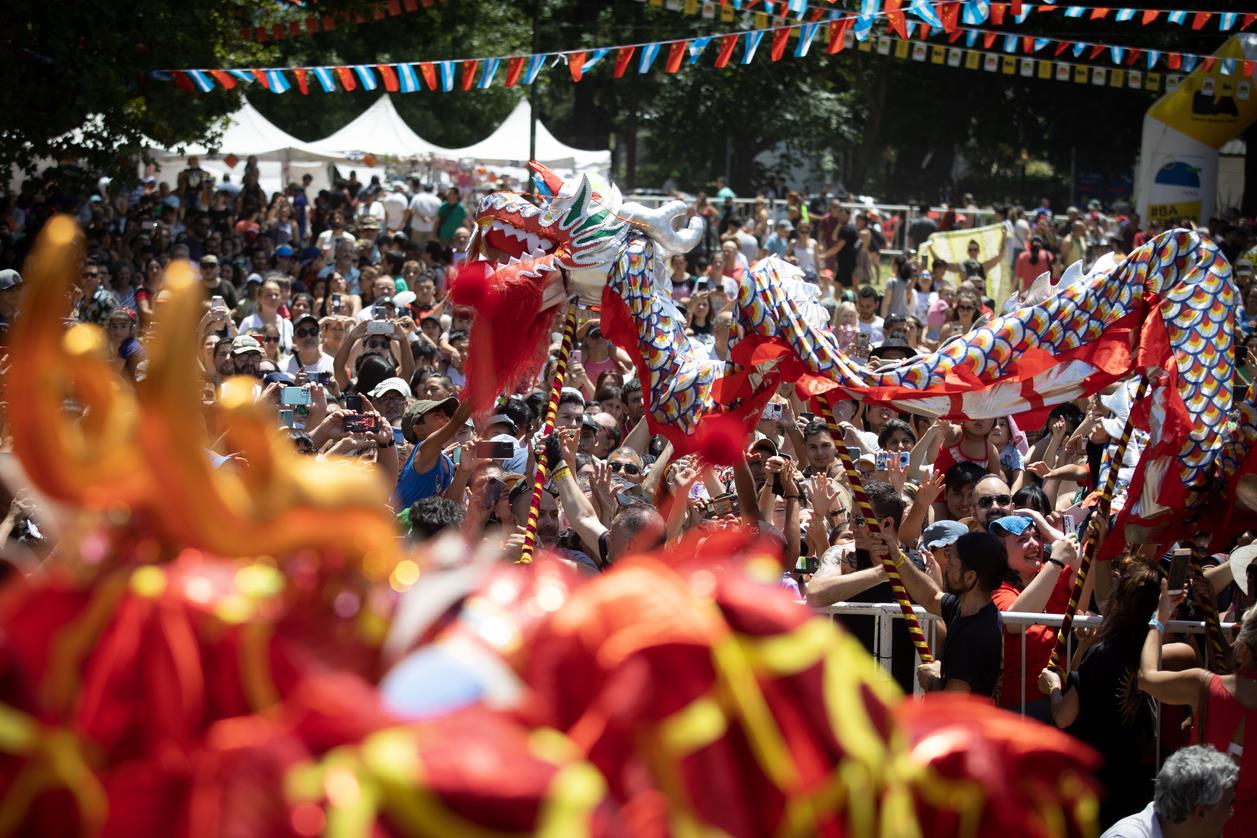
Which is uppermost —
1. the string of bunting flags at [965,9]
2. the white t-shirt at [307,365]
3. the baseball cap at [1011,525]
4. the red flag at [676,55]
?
the string of bunting flags at [965,9]

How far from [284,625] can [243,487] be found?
0.15 m

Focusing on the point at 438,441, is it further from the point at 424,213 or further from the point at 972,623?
the point at 424,213

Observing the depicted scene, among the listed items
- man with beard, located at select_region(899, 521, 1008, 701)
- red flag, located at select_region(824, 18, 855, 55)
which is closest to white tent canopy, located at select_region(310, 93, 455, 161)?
red flag, located at select_region(824, 18, 855, 55)

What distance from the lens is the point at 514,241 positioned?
6.34 metres

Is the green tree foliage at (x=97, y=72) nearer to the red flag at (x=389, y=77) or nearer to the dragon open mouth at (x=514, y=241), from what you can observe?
the red flag at (x=389, y=77)

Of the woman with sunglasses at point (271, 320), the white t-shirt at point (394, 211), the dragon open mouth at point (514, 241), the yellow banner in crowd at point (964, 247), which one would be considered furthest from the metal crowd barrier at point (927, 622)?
the white t-shirt at point (394, 211)

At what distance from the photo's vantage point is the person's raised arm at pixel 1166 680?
416 centimetres

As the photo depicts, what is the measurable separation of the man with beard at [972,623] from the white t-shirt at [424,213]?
50.9 feet

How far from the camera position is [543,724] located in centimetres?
151

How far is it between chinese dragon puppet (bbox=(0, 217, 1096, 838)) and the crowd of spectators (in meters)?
0.69

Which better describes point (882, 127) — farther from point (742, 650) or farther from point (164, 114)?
point (742, 650)

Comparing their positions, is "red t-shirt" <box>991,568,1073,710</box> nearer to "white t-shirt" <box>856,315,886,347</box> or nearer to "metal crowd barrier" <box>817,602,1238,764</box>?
"metal crowd barrier" <box>817,602,1238,764</box>

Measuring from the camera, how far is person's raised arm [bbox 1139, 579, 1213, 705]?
4164mm

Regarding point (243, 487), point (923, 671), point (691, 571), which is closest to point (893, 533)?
point (923, 671)
